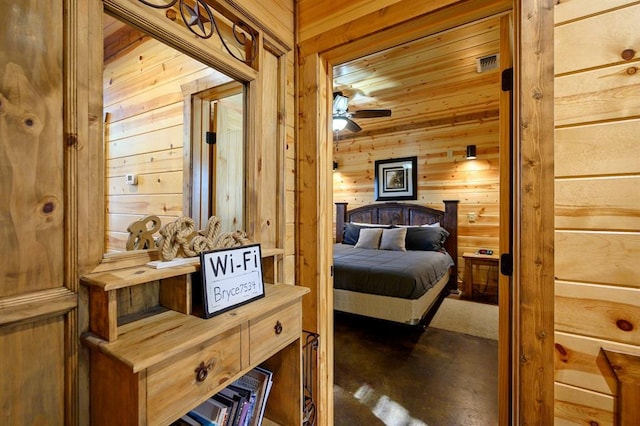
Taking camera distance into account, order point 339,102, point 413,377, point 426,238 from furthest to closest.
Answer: point 426,238
point 339,102
point 413,377

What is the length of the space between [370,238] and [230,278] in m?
3.67

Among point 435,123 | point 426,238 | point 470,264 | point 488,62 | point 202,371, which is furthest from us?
point 435,123

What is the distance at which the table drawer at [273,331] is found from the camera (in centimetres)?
99

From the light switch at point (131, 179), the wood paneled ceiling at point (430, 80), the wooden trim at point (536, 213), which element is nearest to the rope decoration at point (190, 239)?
the light switch at point (131, 179)

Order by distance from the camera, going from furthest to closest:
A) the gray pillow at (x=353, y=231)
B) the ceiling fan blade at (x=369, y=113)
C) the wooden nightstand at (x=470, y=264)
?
the gray pillow at (x=353, y=231) < the wooden nightstand at (x=470, y=264) < the ceiling fan blade at (x=369, y=113)

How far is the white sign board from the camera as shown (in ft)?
3.00

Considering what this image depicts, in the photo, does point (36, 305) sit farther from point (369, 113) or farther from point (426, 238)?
point (426, 238)

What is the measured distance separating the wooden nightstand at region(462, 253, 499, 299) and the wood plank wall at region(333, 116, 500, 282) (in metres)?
0.22

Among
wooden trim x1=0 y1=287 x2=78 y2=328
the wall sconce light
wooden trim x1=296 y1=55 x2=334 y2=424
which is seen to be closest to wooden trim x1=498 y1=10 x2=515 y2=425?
wooden trim x1=296 y1=55 x2=334 y2=424

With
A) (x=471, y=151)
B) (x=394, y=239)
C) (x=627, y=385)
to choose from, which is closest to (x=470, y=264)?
(x=394, y=239)

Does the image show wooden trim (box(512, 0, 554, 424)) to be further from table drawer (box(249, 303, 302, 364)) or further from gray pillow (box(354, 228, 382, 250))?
gray pillow (box(354, 228, 382, 250))

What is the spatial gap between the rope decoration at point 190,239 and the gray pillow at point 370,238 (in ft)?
11.4

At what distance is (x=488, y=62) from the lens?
107 inches

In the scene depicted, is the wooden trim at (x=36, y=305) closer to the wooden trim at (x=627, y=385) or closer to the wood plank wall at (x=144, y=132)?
the wood plank wall at (x=144, y=132)
